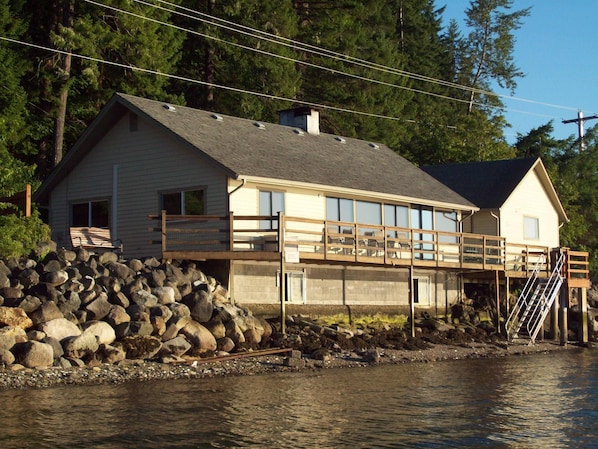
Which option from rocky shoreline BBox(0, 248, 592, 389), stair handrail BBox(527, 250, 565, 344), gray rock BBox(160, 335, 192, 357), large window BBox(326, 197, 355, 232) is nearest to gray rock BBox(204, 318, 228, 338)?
rocky shoreline BBox(0, 248, 592, 389)

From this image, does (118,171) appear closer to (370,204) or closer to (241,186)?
(241,186)

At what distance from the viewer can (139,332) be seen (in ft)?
85.0

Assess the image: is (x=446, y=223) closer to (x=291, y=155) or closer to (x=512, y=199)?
(x=512, y=199)

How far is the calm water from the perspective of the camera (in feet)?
57.9

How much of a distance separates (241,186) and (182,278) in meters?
3.98

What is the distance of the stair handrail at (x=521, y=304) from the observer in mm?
38625

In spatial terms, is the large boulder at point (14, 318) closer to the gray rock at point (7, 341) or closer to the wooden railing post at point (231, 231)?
the gray rock at point (7, 341)

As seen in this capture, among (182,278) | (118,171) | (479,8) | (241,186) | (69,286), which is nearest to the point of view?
(69,286)

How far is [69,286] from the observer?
26.3 m

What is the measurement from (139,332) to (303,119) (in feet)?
56.6

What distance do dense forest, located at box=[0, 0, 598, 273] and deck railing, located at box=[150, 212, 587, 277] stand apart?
539 cm

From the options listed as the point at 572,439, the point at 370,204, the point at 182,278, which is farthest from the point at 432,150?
the point at 572,439

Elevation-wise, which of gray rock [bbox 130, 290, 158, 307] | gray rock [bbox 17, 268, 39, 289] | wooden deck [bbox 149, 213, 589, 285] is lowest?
gray rock [bbox 130, 290, 158, 307]

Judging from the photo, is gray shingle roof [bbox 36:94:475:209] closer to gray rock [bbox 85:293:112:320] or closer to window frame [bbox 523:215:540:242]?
window frame [bbox 523:215:540:242]
